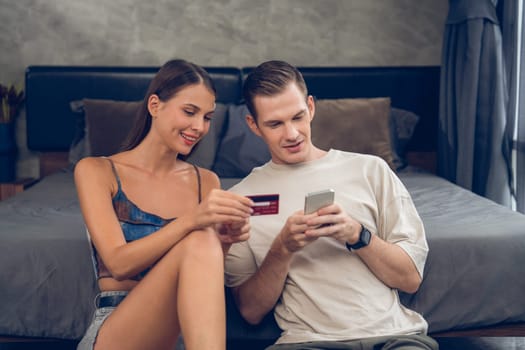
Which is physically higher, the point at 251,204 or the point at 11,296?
the point at 251,204

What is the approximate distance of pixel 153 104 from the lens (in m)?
1.83

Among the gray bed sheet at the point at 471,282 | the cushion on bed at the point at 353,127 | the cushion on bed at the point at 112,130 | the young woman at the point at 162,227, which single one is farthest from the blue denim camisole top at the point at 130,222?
the cushion on bed at the point at 353,127

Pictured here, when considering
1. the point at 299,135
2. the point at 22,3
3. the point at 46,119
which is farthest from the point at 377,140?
the point at 22,3

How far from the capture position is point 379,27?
12.7 ft

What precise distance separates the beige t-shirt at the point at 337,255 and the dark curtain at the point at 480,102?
1.66 meters

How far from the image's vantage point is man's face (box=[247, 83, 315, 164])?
173 cm

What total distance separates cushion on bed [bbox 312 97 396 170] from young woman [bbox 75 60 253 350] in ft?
4.33

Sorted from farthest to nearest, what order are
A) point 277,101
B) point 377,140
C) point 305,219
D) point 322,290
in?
point 377,140, point 277,101, point 322,290, point 305,219

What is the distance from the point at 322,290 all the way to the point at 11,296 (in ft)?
3.04

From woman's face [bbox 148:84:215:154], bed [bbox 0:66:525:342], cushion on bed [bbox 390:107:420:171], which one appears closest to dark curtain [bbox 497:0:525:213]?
cushion on bed [bbox 390:107:420:171]

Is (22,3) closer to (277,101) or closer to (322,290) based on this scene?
(277,101)

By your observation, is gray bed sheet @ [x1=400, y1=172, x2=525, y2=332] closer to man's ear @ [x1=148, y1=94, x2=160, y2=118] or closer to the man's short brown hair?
the man's short brown hair

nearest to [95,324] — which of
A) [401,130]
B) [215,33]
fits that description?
[401,130]

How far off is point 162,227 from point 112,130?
5.33 ft
